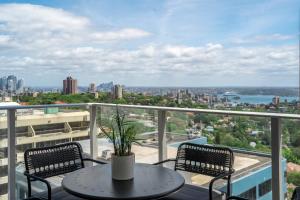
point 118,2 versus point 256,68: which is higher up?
point 118,2

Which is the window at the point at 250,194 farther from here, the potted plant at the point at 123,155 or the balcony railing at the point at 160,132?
the potted plant at the point at 123,155

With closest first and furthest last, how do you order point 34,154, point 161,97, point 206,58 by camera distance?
point 34,154 < point 161,97 < point 206,58

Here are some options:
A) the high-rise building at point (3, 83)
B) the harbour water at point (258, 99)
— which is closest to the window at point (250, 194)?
the harbour water at point (258, 99)

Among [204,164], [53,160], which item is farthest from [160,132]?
[53,160]

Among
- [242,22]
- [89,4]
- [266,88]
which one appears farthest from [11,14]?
[266,88]

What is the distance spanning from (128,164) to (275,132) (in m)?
1.83

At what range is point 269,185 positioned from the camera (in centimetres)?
337

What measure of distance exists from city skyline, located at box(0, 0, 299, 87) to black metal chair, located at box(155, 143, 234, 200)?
3.28 metres

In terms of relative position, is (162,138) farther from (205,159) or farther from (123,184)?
(123,184)

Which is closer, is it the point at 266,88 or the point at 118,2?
the point at 266,88

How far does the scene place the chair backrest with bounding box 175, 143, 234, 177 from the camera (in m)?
2.81

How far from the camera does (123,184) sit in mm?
2170

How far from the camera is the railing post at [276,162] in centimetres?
330

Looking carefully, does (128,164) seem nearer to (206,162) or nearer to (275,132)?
(206,162)
